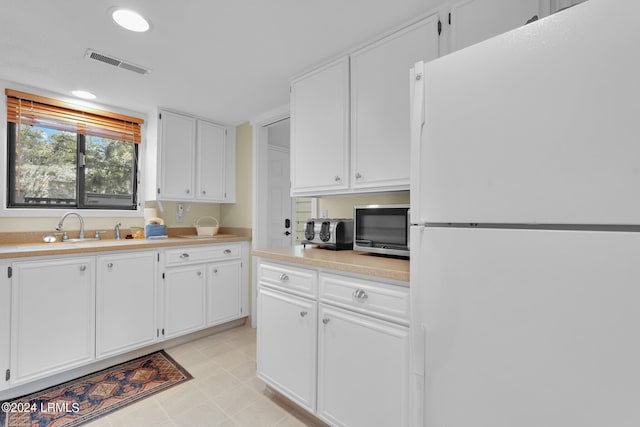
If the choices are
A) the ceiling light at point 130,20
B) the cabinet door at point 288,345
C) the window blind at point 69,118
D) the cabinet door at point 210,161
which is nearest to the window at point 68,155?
the window blind at point 69,118

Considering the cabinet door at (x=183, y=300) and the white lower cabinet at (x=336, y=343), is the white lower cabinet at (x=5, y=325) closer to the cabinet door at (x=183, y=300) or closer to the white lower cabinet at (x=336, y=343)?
the cabinet door at (x=183, y=300)

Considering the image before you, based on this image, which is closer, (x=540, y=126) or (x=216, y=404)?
(x=540, y=126)

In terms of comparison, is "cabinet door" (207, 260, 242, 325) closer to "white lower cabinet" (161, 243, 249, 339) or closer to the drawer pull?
"white lower cabinet" (161, 243, 249, 339)

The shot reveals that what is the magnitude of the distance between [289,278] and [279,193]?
8.40ft

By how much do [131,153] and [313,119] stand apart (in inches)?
87.5

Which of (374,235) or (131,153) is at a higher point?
(131,153)

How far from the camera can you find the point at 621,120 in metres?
0.67

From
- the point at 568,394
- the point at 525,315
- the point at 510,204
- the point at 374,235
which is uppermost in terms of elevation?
the point at 510,204

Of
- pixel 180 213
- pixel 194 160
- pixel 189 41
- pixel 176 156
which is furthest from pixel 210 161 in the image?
pixel 189 41

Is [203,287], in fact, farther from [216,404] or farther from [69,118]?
[69,118]

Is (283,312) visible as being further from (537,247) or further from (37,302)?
(37,302)

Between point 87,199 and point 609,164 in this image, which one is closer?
point 609,164

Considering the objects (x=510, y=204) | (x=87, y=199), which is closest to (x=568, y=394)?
(x=510, y=204)

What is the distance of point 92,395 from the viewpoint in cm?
196
